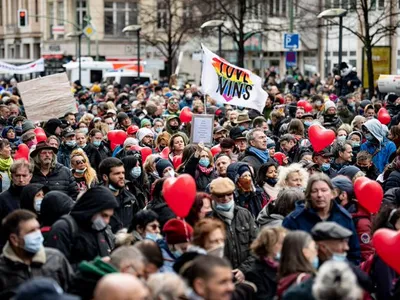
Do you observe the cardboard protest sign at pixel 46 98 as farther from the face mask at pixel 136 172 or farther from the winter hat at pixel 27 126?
the face mask at pixel 136 172

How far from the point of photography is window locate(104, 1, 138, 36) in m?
74.4

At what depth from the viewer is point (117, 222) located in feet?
34.7

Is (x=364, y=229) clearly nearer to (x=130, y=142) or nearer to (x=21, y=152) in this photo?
(x=21, y=152)

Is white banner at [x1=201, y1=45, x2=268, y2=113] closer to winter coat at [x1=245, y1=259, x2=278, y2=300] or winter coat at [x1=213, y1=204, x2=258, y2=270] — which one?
winter coat at [x1=213, y1=204, x2=258, y2=270]

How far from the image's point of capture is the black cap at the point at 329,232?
799 centimetres

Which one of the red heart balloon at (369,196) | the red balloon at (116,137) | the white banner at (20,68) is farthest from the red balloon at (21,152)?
the white banner at (20,68)

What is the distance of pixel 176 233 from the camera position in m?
8.57

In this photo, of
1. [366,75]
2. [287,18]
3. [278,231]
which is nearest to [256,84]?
[278,231]

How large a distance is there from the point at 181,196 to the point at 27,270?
167 cm

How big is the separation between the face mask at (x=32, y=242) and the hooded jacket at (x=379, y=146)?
8.59m

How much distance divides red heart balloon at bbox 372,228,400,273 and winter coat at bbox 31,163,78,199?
491 cm

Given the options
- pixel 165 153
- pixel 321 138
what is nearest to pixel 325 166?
pixel 321 138

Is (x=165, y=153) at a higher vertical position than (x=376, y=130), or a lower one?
lower

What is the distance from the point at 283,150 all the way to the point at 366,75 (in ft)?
61.0
